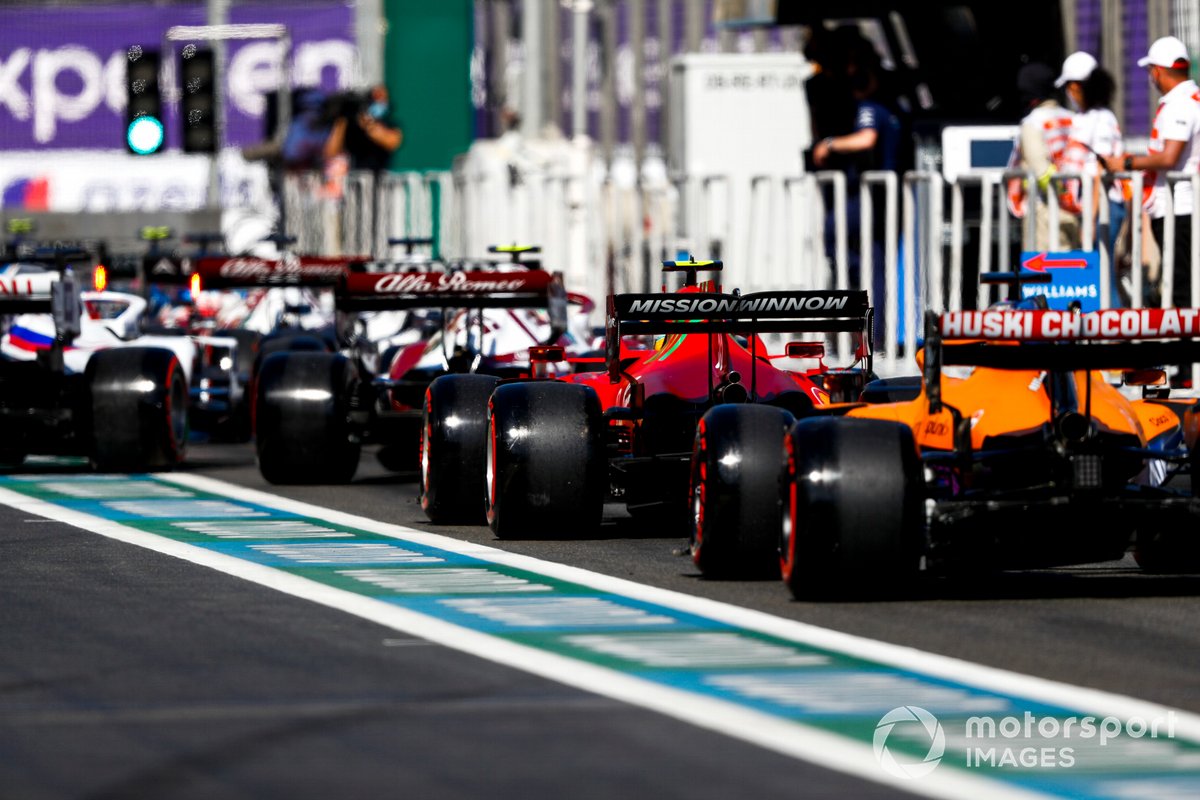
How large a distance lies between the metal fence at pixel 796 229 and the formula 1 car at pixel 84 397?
16.0 feet

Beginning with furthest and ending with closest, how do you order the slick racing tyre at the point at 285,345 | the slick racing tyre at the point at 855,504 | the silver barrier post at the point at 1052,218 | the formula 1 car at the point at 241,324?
1. the slick racing tyre at the point at 285,345
2. the formula 1 car at the point at 241,324
3. the silver barrier post at the point at 1052,218
4. the slick racing tyre at the point at 855,504

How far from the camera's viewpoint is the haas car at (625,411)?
12.1 meters

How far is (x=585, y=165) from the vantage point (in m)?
30.9

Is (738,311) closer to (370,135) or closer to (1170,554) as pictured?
(1170,554)

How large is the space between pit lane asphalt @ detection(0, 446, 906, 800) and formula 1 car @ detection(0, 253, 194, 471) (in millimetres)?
6983

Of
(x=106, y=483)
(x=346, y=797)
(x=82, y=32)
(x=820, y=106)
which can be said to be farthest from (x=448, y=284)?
(x=82, y=32)

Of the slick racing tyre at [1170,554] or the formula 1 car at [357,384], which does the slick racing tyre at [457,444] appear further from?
the slick racing tyre at [1170,554]

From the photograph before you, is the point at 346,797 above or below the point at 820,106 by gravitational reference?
below

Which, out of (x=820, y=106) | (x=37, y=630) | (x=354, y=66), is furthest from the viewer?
(x=354, y=66)

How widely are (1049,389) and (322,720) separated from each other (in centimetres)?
402

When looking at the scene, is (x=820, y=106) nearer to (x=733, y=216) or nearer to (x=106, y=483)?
(x=733, y=216)

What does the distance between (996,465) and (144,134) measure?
21.2 metres

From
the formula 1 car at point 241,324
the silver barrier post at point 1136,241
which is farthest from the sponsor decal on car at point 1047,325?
the formula 1 car at point 241,324

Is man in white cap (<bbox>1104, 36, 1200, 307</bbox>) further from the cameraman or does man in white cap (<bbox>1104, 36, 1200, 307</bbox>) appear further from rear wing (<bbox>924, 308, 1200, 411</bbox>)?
the cameraman
